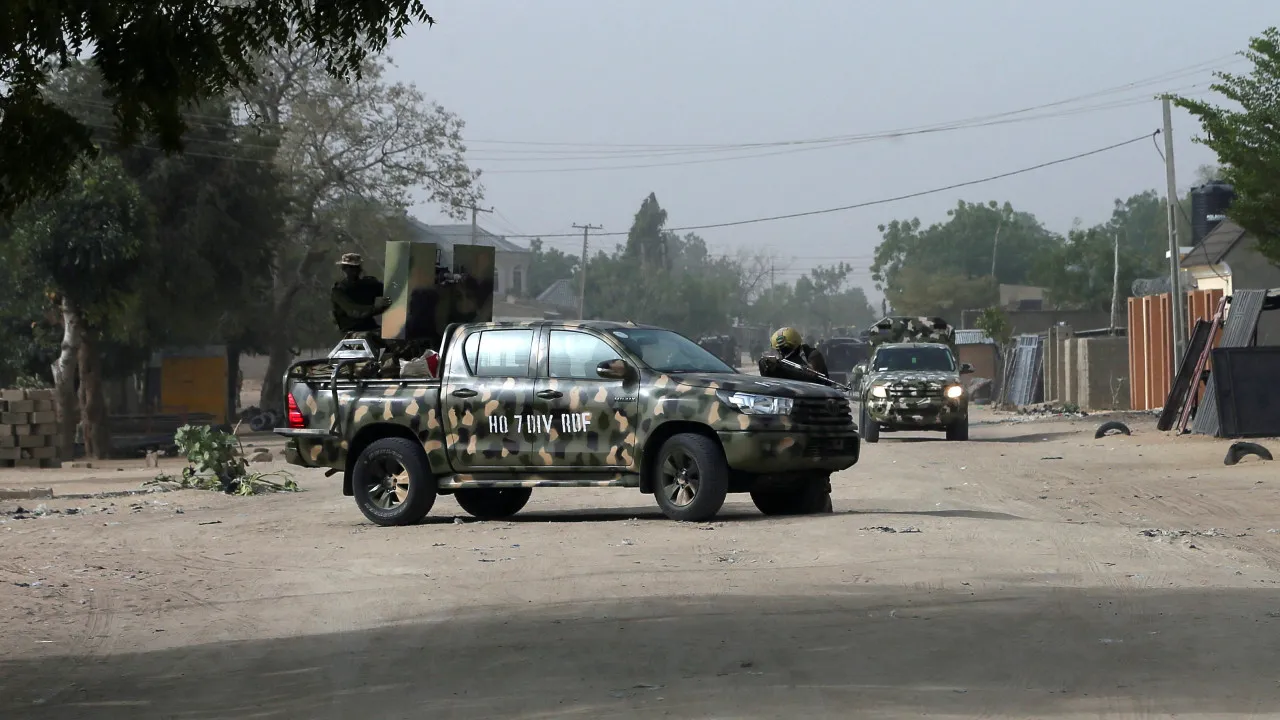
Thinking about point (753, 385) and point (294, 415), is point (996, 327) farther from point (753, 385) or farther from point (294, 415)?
point (753, 385)

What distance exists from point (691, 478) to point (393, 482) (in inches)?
119

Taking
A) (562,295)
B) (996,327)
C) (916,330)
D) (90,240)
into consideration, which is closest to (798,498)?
(916,330)

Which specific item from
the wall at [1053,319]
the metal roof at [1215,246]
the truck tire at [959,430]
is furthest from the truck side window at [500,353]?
the wall at [1053,319]

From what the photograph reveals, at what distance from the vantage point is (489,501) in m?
16.6

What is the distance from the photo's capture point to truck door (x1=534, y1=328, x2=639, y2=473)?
1475cm

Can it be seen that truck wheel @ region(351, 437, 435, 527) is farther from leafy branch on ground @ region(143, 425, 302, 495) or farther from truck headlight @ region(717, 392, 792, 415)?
leafy branch on ground @ region(143, 425, 302, 495)

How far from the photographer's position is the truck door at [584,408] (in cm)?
1475

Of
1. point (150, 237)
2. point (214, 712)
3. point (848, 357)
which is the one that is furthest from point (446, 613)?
point (848, 357)

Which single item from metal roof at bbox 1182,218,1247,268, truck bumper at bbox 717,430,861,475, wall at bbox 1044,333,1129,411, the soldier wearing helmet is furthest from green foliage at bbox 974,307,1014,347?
truck bumper at bbox 717,430,861,475

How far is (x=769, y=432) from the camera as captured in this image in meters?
14.2

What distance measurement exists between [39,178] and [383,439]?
7.50m

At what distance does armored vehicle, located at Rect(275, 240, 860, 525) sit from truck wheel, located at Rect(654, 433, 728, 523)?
1cm

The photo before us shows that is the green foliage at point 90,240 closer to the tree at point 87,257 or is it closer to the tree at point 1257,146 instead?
the tree at point 87,257

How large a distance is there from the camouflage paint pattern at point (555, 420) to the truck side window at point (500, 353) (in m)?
0.04
